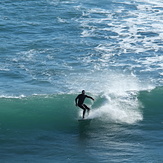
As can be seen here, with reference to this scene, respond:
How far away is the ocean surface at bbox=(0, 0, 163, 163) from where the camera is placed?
80.0ft

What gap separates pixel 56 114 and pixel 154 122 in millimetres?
5989

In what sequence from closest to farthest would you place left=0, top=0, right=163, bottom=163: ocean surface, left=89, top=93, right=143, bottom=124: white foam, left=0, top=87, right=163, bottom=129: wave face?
left=0, top=0, right=163, bottom=163: ocean surface < left=0, top=87, right=163, bottom=129: wave face < left=89, top=93, right=143, bottom=124: white foam

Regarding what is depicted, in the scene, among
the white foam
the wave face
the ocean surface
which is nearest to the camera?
the ocean surface

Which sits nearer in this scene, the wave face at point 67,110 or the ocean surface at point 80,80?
the ocean surface at point 80,80

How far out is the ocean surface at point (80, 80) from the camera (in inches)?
960

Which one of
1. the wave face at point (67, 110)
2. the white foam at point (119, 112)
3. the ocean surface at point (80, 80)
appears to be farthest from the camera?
the white foam at point (119, 112)

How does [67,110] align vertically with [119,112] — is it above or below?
above

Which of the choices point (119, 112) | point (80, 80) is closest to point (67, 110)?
point (119, 112)

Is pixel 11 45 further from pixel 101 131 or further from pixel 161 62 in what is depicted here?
pixel 101 131

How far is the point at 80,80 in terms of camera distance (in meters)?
35.0

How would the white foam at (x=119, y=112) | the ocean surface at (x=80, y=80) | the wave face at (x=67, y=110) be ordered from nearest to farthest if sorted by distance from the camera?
the ocean surface at (x=80, y=80)
the wave face at (x=67, y=110)
the white foam at (x=119, y=112)

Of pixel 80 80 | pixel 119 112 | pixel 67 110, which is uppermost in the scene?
pixel 80 80

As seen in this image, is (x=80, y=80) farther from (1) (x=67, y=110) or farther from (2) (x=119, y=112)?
(2) (x=119, y=112)

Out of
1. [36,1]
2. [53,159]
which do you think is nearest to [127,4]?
[36,1]
